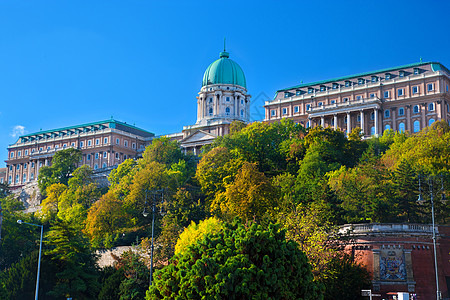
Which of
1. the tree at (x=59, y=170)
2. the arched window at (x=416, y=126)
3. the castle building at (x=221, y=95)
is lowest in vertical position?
the tree at (x=59, y=170)

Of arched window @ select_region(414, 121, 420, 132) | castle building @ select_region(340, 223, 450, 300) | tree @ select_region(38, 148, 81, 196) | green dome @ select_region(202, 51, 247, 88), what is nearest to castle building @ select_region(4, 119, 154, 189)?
tree @ select_region(38, 148, 81, 196)

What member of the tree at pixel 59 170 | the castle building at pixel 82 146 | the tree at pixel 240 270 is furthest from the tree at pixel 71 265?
the castle building at pixel 82 146

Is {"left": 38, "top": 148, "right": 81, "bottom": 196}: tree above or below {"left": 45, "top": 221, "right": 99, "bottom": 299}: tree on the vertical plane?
above

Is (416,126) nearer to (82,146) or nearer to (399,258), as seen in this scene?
(399,258)

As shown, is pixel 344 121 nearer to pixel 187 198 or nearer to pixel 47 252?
pixel 187 198

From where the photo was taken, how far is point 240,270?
38781 millimetres

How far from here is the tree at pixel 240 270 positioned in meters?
38.5

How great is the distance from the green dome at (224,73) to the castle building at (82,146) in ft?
81.7

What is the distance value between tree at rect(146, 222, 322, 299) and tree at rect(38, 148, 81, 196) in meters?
91.8

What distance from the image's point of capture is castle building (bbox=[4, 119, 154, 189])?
524 feet

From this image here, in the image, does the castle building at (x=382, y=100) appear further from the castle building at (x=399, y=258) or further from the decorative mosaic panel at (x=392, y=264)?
the decorative mosaic panel at (x=392, y=264)

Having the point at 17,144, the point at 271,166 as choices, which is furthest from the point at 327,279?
the point at 17,144

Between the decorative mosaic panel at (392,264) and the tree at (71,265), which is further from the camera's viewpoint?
the tree at (71,265)

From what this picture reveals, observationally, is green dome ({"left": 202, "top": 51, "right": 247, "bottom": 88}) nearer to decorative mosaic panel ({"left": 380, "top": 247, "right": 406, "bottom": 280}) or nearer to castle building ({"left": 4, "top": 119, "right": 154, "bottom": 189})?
castle building ({"left": 4, "top": 119, "right": 154, "bottom": 189})
